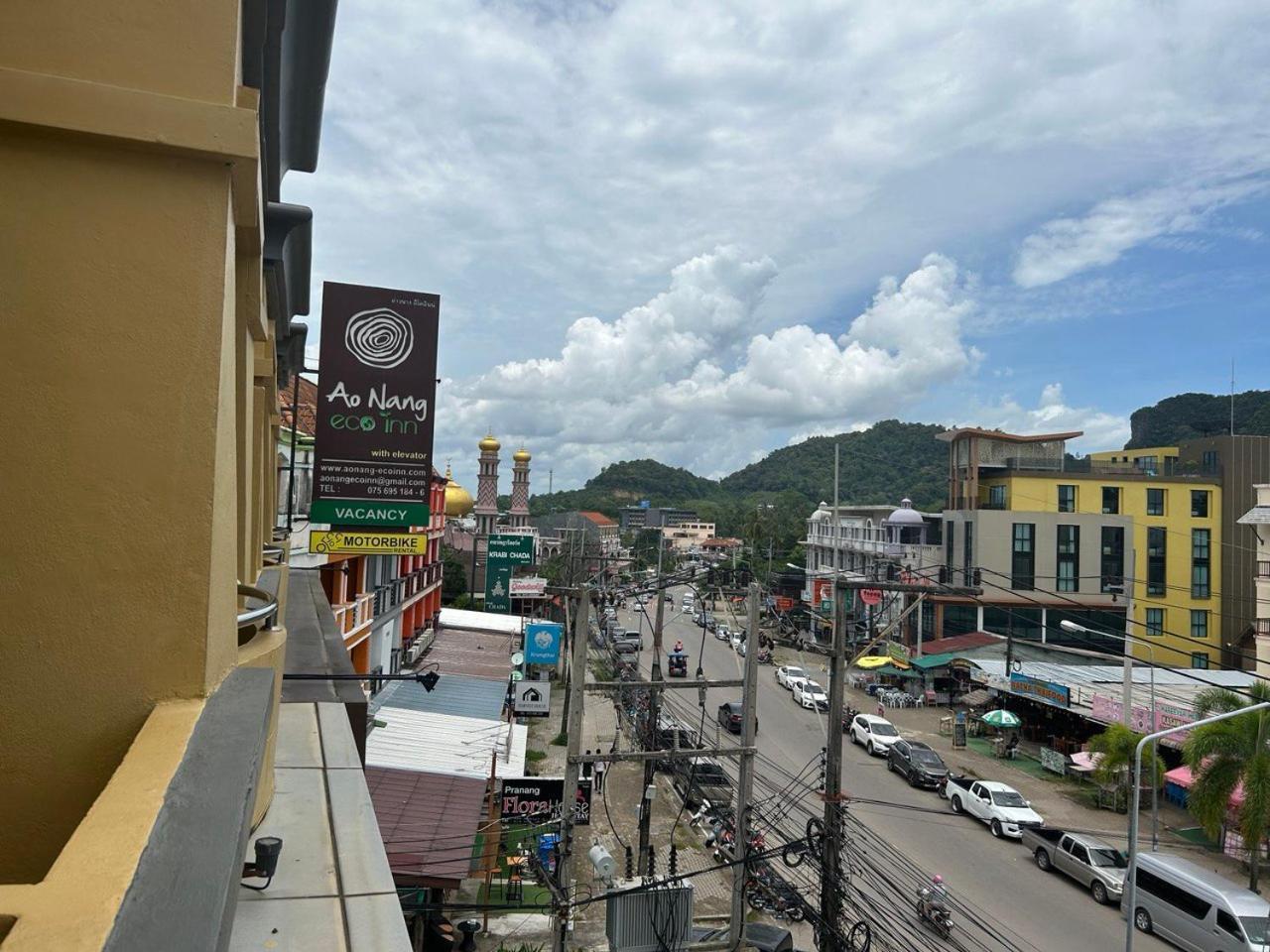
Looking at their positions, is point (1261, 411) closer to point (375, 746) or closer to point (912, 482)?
point (912, 482)

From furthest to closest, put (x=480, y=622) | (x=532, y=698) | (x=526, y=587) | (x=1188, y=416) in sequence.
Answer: (x=1188, y=416)
(x=480, y=622)
(x=526, y=587)
(x=532, y=698)

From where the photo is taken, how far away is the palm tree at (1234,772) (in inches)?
641

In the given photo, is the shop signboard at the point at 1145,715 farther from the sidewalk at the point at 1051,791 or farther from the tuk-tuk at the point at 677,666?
the tuk-tuk at the point at 677,666

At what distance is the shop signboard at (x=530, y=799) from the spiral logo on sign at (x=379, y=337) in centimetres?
963

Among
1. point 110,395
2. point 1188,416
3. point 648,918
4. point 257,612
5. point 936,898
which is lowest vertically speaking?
point 936,898

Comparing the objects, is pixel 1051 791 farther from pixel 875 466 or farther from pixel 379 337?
pixel 875 466

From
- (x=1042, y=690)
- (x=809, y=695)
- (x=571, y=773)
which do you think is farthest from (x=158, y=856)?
(x=809, y=695)

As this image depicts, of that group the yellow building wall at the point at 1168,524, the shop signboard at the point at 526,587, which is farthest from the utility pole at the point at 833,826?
the yellow building wall at the point at 1168,524

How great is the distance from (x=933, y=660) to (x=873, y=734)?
1049cm

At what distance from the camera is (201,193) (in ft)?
7.36

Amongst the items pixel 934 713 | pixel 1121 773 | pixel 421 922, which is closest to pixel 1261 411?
pixel 934 713

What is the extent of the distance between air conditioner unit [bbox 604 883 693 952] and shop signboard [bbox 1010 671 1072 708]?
20.7 meters

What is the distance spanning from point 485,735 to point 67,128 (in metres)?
18.5

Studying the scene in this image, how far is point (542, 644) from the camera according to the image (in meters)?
27.3
